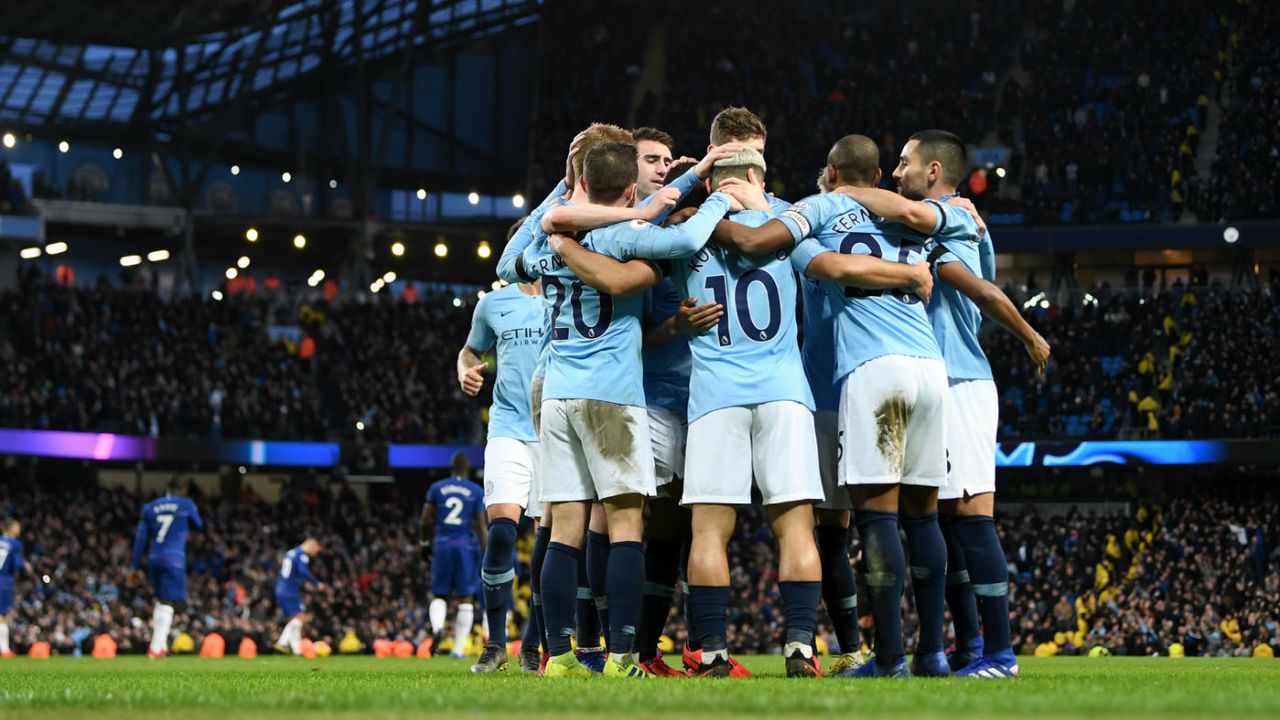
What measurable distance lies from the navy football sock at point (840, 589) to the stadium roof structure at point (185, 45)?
122 feet

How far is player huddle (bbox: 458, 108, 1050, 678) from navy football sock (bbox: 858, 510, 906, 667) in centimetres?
1

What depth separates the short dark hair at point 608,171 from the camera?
8.58 meters

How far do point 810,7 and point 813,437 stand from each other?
4631cm

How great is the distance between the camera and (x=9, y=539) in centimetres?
2397

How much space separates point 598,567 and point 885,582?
200 cm

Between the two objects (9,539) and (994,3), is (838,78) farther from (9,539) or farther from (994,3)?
(9,539)

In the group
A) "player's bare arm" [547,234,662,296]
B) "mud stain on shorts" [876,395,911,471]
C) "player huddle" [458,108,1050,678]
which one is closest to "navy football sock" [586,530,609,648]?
"player huddle" [458,108,1050,678]

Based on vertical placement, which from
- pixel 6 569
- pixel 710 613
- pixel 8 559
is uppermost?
pixel 710 613

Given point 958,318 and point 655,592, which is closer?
point 655,592

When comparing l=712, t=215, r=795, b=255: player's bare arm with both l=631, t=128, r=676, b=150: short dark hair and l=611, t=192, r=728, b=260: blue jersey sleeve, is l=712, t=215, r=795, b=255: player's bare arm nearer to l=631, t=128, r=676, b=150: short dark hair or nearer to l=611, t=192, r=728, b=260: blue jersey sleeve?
l=611, t=192, r=728, b=260: blue jersey sleeve

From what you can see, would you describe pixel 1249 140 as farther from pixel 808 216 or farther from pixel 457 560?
pixel 808 216

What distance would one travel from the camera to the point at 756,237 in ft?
27.9

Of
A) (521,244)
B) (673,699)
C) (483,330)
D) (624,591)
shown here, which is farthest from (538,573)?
(673,699)

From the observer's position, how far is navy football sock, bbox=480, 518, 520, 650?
11891mm
